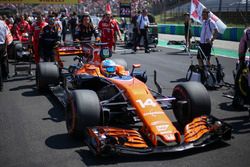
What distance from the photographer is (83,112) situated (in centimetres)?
505

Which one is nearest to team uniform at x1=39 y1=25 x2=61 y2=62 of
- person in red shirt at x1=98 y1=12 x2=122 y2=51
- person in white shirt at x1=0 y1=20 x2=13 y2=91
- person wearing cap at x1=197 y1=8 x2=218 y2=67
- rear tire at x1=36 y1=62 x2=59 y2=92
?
person in white shirt at x1=0 y1=20 x2=13 y2=91

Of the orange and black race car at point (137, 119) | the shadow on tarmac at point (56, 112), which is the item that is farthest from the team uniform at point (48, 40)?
the orange and black race car at point (137, 119)

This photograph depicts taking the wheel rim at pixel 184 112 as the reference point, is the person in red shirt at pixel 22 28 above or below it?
above

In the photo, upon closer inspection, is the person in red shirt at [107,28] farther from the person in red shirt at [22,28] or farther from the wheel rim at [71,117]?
the wheel rim at [71,117]

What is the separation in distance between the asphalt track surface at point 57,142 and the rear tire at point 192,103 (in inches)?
24.0

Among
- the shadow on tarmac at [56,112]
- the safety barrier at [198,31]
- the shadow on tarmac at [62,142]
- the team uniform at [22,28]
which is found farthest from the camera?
the safety barrier at [198,31]

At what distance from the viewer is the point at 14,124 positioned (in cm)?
631

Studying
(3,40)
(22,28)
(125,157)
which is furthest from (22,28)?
(125,157)

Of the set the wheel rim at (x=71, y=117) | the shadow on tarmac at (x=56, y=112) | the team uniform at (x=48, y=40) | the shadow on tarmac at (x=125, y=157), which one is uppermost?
the team uniform at (x=48, y=40)

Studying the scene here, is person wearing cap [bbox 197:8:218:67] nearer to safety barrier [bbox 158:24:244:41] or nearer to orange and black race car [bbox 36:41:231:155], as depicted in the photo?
orange and black race car [bbox 36:41:231:155]

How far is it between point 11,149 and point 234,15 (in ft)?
77.4

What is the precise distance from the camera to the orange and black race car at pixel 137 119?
457cm

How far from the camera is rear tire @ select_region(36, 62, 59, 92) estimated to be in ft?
27.5

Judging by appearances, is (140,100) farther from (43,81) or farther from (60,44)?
(60,44)
